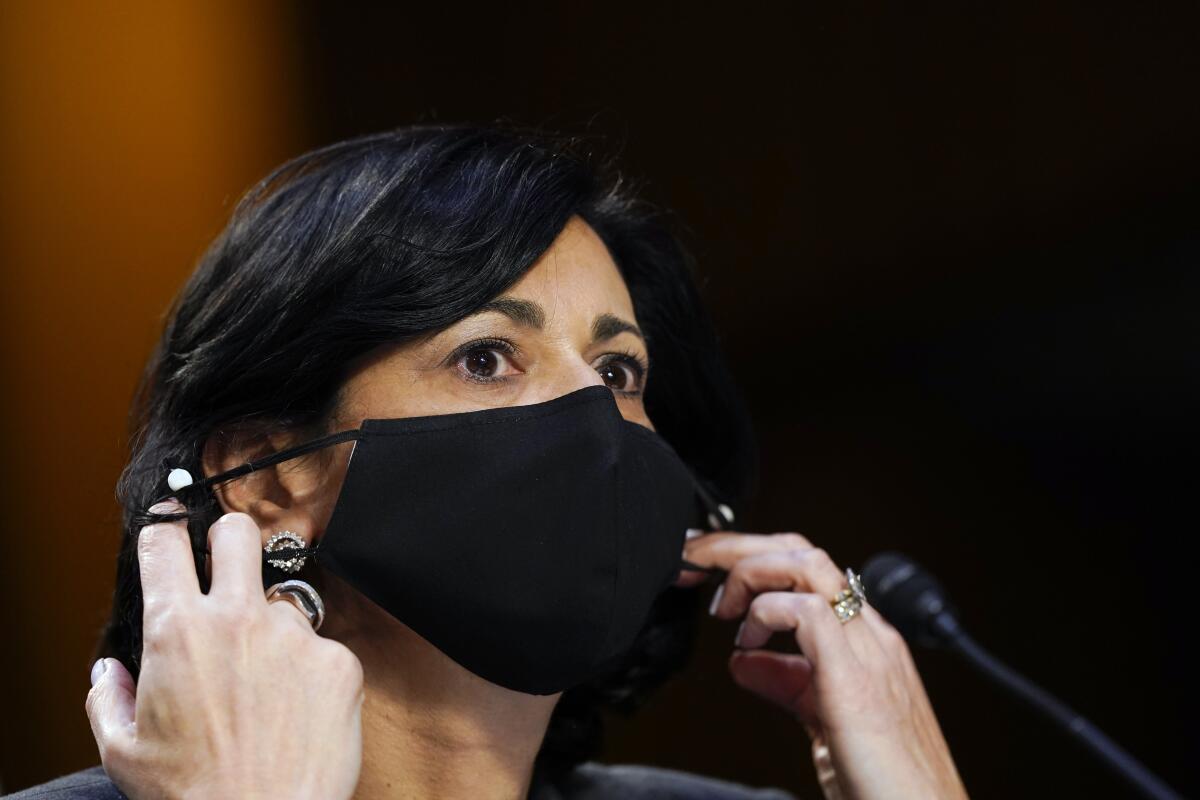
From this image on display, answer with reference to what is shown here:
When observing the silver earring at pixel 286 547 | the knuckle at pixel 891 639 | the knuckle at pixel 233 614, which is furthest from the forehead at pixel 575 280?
the knuckle at pixel 891 639

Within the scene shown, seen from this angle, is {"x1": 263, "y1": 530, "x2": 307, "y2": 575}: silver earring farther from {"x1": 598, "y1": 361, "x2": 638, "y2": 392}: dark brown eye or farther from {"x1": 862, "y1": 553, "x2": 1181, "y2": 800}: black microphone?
{"x1": 862, "y1": 553, "x2": 1181, "y2": 800}: black microphone

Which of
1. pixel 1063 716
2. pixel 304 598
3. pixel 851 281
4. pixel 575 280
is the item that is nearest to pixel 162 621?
pixel 304 598

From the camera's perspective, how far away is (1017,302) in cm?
262

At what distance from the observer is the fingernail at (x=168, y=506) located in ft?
4.57

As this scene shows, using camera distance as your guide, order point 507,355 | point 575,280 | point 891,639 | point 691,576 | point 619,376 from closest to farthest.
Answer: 1. point 507,355
2. point 575,280
3. point 619,376
4. point 891,639
5. point 691,576

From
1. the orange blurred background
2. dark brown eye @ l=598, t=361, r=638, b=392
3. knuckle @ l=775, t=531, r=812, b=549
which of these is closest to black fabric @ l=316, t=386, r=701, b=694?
dark brown eye @ l=598, t=361, r=638, b=392

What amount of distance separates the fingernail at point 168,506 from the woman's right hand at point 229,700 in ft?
0.37

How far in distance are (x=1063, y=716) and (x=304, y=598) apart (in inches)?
38.4

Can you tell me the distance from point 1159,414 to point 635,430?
150 cm

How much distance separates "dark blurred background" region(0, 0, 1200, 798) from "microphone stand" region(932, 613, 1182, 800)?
1025 millimetres

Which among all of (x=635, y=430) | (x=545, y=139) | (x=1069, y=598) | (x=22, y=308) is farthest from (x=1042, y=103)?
(x=22, y=308)

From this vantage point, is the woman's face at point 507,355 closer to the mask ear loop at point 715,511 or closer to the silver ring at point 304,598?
the silver ring at point 304,598

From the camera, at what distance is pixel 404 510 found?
138 cm

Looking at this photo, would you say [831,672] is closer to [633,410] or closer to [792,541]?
[792,541]
